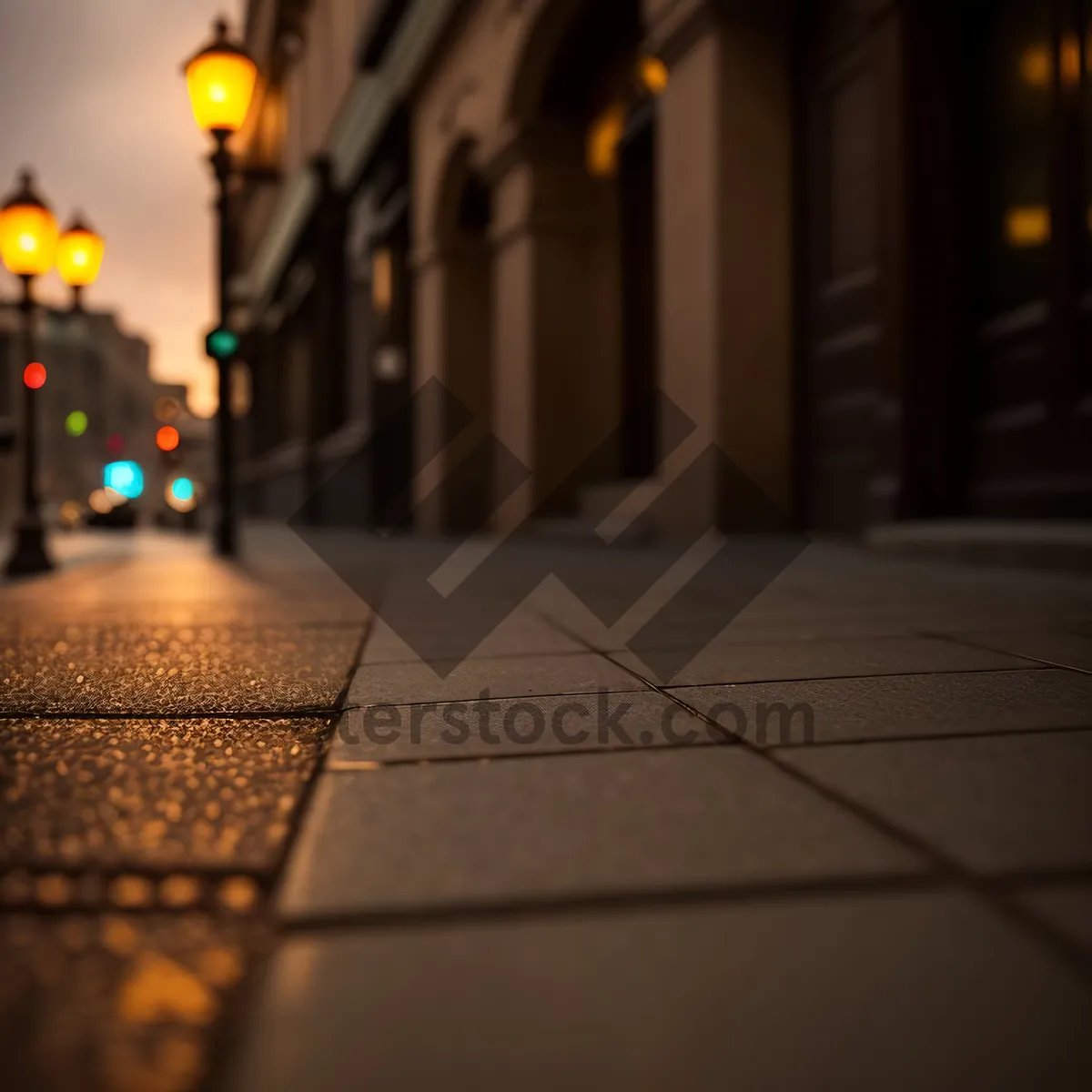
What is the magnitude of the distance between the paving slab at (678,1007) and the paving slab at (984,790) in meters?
0.22

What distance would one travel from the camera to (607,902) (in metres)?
0.98

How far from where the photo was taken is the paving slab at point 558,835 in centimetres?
102

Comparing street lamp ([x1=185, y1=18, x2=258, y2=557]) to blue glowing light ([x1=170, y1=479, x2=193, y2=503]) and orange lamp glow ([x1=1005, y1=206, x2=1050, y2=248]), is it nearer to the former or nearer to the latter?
orange lamp glow ([x1=1005, y1=206, x2=1050, y2=248])

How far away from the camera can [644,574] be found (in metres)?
5.32

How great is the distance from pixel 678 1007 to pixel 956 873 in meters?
0.41

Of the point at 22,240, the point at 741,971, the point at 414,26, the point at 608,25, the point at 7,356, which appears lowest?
the point at 741,971

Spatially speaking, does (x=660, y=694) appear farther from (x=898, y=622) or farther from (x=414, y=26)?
(x=414, y=26)

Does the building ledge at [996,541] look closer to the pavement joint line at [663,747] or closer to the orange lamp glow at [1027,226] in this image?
the orange lamp glow at [1027,226]

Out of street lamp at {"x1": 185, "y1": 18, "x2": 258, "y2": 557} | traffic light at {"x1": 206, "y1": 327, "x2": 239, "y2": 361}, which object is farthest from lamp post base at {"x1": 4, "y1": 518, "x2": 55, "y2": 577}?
traffic light at {"x1": 206, "y1": 327, "x2": 239, "y2": 361}

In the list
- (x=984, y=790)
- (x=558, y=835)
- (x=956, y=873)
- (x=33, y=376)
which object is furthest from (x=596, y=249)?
(x=956, y=873)

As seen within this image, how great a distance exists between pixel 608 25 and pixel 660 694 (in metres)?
9.05

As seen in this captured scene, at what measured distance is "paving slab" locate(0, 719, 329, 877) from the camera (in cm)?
112

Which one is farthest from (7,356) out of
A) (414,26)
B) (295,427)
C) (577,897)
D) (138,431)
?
(577,897)

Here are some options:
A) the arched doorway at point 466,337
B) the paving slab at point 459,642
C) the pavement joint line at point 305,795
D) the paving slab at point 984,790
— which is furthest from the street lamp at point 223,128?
the paving slab at point 984,790
